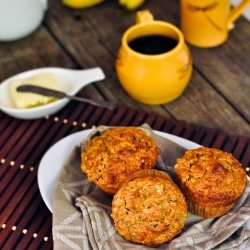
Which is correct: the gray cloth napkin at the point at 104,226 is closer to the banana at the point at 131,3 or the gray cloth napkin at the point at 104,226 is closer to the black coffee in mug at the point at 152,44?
the black coffee in mug at the point at 152,44

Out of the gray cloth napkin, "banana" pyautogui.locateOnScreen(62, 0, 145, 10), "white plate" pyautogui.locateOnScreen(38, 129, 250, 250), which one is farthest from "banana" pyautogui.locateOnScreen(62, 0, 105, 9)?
the gray cloth napkin

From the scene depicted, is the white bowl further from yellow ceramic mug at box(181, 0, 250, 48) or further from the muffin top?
Result: the muffin top

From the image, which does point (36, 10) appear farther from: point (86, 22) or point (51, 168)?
point (51, 168)

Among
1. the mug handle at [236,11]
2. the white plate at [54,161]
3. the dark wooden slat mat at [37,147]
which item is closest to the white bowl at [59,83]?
the dark wooden slat mat at [37,147]

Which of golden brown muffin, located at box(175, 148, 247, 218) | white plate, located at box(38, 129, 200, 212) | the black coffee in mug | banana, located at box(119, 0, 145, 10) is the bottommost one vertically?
white plate, located at box(38, 129, 200, 212)

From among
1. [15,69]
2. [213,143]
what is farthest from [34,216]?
[15,69]

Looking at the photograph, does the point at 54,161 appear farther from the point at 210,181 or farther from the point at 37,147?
the point at 210,181

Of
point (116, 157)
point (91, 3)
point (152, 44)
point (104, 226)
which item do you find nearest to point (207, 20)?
point (152, 44)
